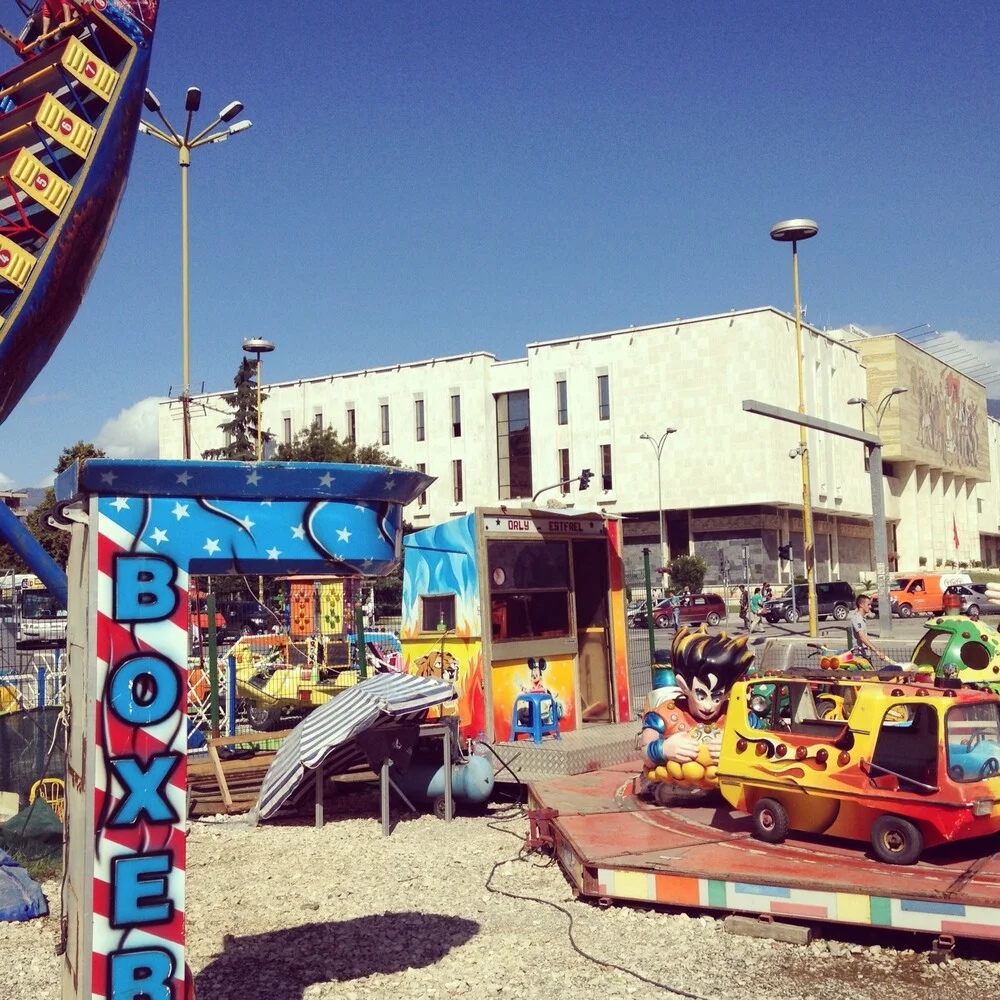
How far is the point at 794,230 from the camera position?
2812cm

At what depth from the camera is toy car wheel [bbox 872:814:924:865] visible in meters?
7.48

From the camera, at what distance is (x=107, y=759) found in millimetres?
4754

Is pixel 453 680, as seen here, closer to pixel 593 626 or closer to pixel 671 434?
pixel 593 626

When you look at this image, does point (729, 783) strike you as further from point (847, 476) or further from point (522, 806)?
point (847, 476)

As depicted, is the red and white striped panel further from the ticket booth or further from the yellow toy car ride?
the ticket booth

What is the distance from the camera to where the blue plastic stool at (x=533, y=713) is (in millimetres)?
12383

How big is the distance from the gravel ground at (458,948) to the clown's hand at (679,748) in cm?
139

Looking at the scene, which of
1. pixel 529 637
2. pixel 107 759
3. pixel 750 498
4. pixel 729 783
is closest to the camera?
pixel 107 759

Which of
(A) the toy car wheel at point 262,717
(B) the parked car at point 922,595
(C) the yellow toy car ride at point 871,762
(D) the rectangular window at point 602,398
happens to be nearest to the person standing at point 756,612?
(B) the parked car at point 922,595

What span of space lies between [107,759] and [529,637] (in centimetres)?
849

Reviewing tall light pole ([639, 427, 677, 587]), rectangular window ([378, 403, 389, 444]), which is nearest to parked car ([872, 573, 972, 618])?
tall light pole ([639, 427, 677, 587])

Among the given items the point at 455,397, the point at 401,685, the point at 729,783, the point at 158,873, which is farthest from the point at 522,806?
the point at 455,397

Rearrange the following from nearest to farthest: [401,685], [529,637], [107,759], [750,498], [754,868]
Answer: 1. [107,759]
2. [754,868]
3. [401,685]
4. [529,637]
5. [750,498]

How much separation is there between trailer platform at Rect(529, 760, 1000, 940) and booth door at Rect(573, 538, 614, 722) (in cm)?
415
